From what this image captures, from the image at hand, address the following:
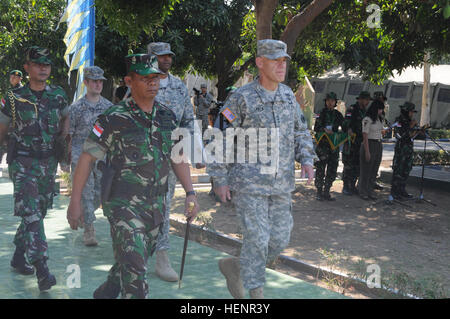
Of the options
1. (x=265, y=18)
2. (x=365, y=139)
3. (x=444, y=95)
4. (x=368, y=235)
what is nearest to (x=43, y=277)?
(x=368, y=235)

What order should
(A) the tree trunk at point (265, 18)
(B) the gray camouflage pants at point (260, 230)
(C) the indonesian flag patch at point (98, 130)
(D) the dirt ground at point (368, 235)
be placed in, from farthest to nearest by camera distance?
(A) the tree trunk at point (265, 18) → (D) the dirt ground at point (368, 235) → (B) the gray camouflage pants at point (260, 230) → (C) the indonesian flag patch at point (98, 130)

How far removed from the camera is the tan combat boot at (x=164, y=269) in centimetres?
602

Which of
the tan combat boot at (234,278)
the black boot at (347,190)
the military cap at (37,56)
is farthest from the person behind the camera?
the black boot at (347,190)

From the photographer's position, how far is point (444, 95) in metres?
35.6

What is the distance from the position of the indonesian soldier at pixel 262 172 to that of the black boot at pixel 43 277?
5.19 feet

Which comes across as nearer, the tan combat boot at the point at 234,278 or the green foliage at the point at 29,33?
the tan combat boot at the point at 234,278

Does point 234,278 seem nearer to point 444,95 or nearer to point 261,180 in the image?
point 261,180

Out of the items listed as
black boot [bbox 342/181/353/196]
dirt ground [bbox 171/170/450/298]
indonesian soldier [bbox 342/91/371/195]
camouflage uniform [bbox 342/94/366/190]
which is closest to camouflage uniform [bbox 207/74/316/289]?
dirt ground [bbox 171/170/450/298]

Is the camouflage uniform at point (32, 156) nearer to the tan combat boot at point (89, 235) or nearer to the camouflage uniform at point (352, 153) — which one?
the tan combat boot at point (89, 235)

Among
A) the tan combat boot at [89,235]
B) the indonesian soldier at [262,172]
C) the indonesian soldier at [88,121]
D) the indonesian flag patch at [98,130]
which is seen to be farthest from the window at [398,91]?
the indonesian flag patch at [98,130]

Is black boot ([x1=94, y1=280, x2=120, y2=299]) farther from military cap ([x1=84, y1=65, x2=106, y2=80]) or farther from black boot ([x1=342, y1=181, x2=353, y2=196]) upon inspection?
black boot ([x1=342, y1=181, x2=353, y2=196])

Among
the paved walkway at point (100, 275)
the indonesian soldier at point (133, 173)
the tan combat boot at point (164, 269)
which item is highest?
the indonesian soldier at point (133, 173)

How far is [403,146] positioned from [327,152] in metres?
1.36
